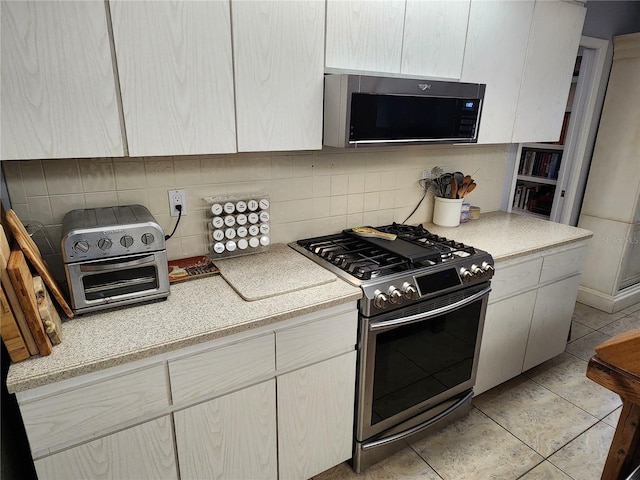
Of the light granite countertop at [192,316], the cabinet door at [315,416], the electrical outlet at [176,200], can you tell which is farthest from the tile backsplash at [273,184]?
the cabinet door at [315,416]

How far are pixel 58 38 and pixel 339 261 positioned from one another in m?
1.26

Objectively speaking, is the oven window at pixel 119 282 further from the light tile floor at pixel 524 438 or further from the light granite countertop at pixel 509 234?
the light granite countertop at pixel 509 234

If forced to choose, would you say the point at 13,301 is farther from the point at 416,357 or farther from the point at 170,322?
the point at 416,357

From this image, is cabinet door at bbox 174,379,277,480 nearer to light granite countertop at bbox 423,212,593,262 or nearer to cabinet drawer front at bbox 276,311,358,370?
cabinet drawer front at bbox 276,311,358,370

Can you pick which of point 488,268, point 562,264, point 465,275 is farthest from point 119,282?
point 562,264

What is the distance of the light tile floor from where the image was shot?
1894mm

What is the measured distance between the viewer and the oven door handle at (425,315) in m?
1.64

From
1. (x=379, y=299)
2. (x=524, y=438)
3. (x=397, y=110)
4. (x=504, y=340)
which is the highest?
(x=397, y=110)

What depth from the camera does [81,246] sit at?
128 centimetres

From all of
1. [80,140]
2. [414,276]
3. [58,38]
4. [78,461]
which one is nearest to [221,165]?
[80,140]

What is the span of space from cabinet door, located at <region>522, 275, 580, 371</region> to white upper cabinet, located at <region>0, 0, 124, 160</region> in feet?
7.81

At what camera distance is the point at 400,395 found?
186 cm

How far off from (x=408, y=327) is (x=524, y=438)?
1.00 m

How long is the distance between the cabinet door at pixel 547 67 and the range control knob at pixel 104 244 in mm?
2178
